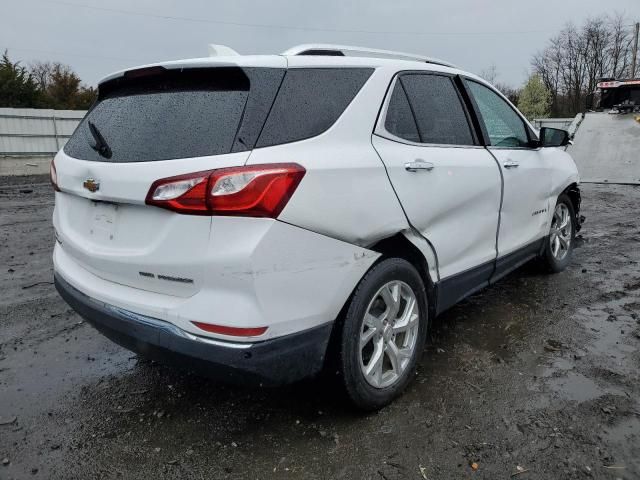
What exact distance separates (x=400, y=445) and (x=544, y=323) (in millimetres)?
1983

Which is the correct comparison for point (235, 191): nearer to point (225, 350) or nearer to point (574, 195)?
point (225, 350)

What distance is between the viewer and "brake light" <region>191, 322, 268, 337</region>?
1.95 meters

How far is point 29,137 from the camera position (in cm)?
1700

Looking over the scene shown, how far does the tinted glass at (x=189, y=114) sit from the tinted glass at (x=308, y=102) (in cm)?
5

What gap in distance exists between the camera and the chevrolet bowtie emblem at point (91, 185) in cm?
230

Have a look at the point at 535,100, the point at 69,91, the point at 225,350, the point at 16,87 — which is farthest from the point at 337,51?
the point at 535,100

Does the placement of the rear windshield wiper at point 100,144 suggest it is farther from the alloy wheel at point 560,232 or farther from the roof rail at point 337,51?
the alloy wheel at point 560,232

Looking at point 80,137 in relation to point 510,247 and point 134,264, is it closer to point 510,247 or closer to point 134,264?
point 134,264

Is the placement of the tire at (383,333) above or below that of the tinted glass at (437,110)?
below

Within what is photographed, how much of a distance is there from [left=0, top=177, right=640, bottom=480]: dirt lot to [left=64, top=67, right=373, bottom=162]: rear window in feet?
4.48

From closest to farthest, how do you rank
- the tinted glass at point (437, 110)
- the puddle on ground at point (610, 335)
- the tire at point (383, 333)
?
the tire at point (383, 333), the tinted glass at point (437, 110), the puddle on ground at point (610, 335)

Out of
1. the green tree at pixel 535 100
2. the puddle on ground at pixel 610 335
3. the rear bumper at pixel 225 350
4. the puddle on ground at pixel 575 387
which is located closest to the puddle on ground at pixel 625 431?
the puddle on ground at pixel 575 387

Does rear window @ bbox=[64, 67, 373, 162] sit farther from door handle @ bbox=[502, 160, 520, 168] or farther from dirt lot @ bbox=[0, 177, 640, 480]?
door handle @ bbox=[502, 160, 520, 168]

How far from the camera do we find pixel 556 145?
424cm
